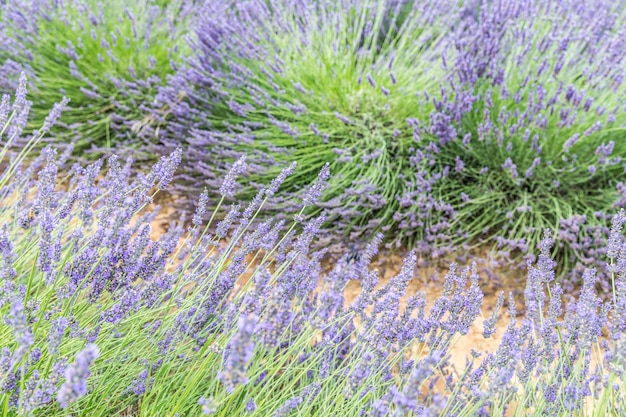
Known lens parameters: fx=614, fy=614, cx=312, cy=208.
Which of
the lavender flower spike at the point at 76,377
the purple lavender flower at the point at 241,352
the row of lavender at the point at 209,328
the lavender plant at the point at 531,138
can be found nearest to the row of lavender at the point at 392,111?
the lavender plant at the point at 531,138

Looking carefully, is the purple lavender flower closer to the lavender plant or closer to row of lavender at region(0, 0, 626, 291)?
row of lavender at region(0, 0, 626, 291)

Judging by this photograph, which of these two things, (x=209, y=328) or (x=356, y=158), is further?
(x=356, y=158)

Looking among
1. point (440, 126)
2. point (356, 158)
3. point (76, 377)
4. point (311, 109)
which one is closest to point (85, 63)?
point (311, 109)

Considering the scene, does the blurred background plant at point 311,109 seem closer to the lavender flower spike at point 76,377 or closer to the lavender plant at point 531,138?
the lavender plant at point 531,138

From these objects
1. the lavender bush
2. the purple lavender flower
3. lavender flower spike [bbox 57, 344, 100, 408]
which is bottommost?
the lavender bush

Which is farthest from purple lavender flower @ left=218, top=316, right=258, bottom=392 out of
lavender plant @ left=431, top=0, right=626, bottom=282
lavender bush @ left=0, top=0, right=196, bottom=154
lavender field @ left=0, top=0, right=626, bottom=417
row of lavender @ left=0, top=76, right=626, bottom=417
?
lavender bush @ left=0, top=0, right=196, bottom=154

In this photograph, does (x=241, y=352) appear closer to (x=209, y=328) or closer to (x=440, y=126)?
(x=209, y=328)

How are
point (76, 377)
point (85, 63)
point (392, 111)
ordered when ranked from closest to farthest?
point (76, 377) < point (392, 111) < point (85, 63)
